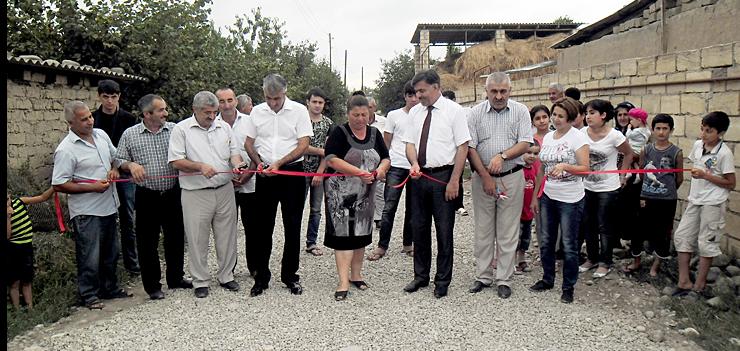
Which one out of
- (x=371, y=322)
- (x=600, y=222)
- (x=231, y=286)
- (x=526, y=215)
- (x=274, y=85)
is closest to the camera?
(x=371, y=322)

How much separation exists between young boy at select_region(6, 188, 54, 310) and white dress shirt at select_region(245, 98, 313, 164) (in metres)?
1.87

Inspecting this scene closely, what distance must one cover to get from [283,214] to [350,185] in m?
0.70

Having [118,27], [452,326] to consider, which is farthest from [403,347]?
[118,27]

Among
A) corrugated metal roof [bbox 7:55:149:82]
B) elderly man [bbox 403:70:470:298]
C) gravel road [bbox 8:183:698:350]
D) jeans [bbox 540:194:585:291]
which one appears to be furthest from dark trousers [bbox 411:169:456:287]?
corrugated metal roof [bbox 7:55:149:82]

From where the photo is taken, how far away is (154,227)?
5117 millimetres

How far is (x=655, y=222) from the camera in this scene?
534cm

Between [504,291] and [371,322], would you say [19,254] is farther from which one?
[504,291]

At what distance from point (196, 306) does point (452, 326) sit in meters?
2.20

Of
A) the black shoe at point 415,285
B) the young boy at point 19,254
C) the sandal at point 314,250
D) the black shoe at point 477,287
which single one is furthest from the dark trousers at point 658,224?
the young boy at point 19,254

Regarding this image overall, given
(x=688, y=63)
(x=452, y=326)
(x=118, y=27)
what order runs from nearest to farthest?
(x=452, y=326), (x=688, y=63), (x=118, y=27)

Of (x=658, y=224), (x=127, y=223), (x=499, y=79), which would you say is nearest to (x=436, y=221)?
(x=499, y=79)

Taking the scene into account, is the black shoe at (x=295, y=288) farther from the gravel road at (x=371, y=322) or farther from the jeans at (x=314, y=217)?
the jeans at (x=314, y=217)

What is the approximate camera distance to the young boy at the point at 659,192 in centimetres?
525

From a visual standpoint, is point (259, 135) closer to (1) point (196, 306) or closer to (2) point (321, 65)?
(1) point (196, 306)
